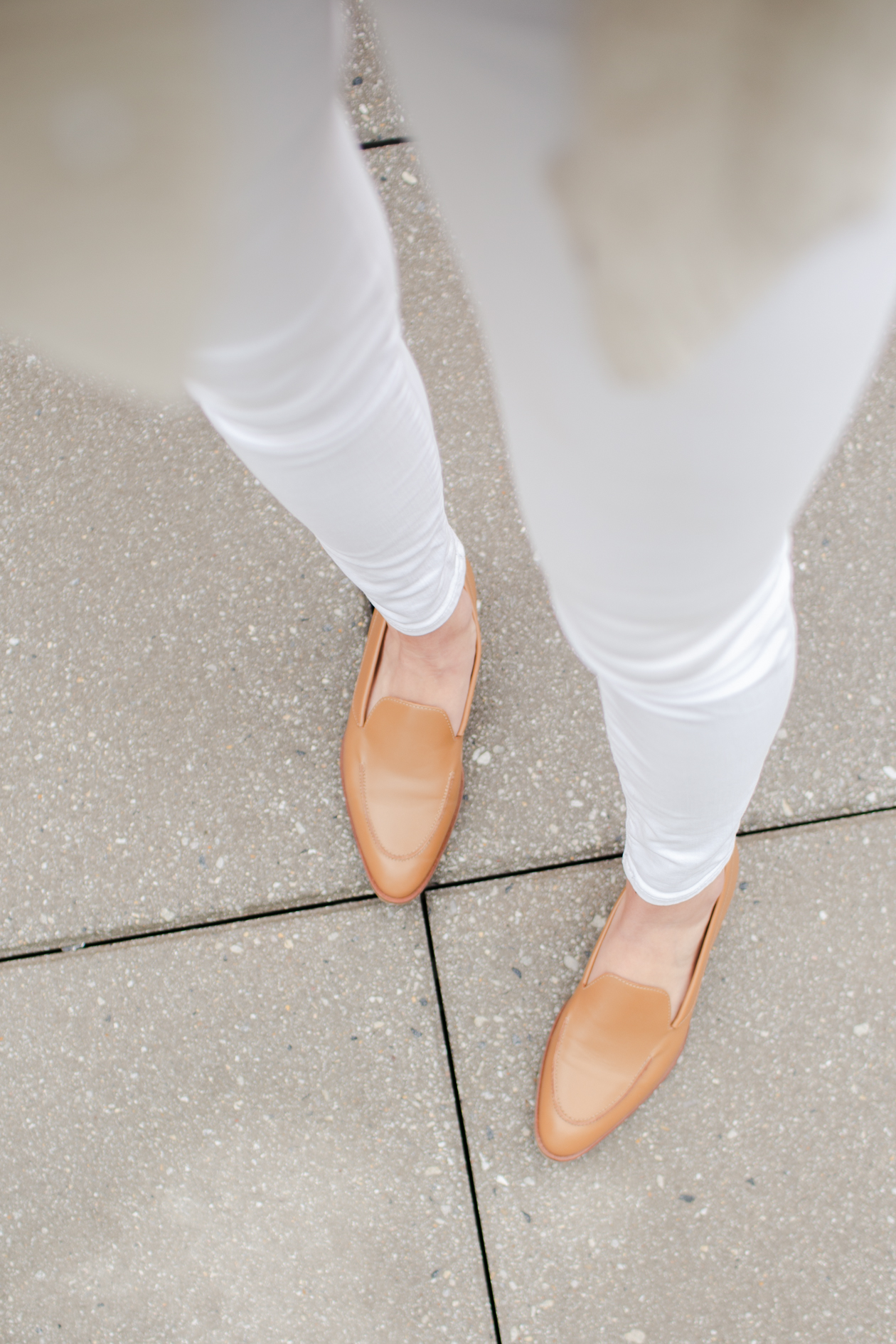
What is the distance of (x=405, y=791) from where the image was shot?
1.22 metres

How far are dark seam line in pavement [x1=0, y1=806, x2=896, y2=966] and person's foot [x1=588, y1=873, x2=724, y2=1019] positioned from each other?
0.16 m

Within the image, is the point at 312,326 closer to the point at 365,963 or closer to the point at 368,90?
the point at 365,963

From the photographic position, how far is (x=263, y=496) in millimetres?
1438

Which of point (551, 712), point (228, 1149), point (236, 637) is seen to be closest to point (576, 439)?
point (551, 712)

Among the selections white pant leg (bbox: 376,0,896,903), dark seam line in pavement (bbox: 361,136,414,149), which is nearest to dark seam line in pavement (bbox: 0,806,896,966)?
white pant leg (bbox: 376,0,896,903)

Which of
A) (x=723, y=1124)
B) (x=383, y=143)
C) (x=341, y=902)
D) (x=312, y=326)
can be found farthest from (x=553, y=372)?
(x=383, y=143)

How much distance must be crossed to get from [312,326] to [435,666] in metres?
0.64

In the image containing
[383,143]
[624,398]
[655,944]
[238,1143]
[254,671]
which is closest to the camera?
[624,398]

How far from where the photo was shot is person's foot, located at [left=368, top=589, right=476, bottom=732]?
1.17m

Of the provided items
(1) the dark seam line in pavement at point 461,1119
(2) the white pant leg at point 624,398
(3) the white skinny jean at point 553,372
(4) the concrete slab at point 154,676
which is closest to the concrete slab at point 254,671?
(4) the concrete slab at point 154,676

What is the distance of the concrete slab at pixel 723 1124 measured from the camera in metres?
A: 1.13

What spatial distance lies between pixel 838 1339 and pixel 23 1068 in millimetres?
1171

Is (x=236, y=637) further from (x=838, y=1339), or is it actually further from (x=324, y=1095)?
(x=838, y=1339)

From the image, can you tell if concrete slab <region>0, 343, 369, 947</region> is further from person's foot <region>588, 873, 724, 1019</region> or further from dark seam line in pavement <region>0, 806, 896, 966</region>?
person's foot <region>588, 873, 724, 1019</region>
